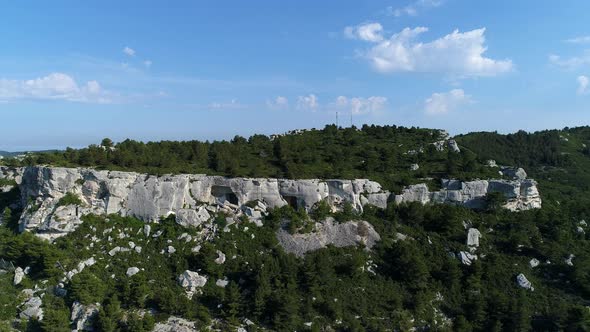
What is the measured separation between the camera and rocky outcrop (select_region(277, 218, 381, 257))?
42.6m

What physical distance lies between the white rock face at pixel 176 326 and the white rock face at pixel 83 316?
5.76 metres

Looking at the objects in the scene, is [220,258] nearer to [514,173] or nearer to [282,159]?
[282,159]

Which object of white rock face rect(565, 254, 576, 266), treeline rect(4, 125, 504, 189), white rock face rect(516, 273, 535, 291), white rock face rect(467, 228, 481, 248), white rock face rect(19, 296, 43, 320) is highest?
treeline rect(4, 125, 504, 189)

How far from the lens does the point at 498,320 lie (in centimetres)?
3569

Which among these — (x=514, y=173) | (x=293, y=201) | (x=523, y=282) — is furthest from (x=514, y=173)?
(x=293, y=201)

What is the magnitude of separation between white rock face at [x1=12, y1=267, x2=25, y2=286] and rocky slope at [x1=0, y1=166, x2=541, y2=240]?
3.92m

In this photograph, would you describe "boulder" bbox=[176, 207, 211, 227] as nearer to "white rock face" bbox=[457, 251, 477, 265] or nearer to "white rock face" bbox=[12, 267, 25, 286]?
"white rock face" bbox=[12, 267, 25, 286]

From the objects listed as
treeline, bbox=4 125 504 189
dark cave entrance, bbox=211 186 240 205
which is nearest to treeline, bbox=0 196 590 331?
dark cave entrance, bbox=211 186 240 205

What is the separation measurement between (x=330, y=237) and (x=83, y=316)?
24.9 metres

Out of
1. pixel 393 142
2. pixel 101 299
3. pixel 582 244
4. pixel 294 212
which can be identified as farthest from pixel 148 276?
pixel 582 244

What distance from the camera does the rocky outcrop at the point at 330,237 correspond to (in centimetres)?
4256

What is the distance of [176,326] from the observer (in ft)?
111

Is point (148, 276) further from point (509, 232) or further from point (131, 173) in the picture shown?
point (509, 232)

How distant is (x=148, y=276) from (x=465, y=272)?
32.5m
